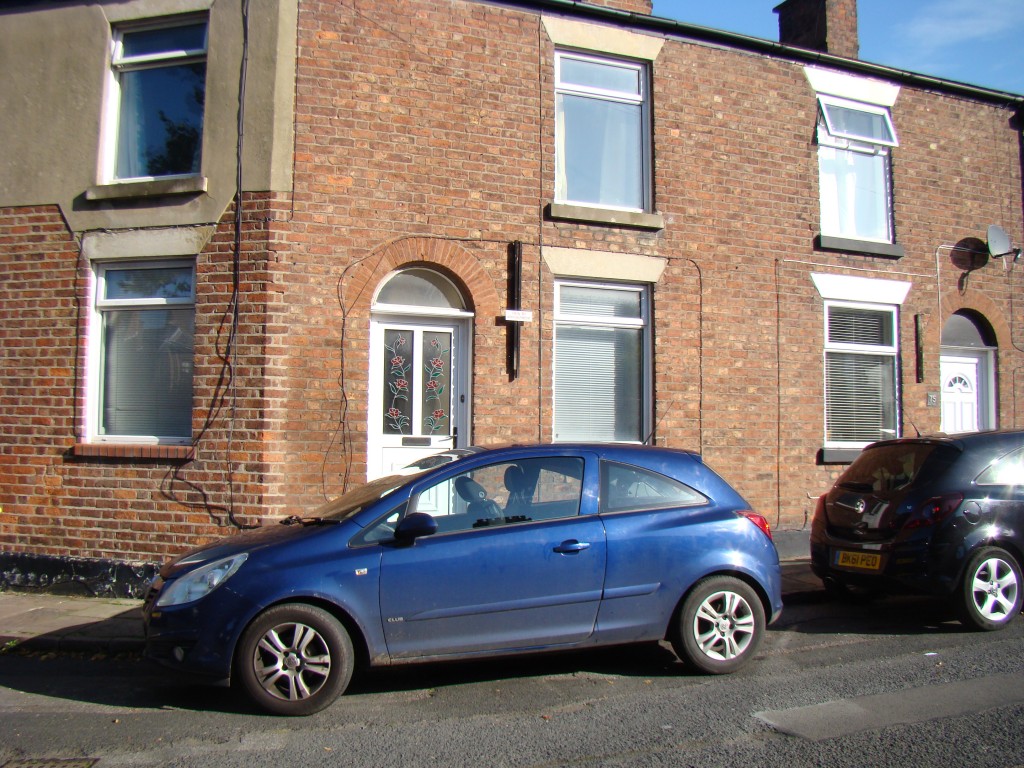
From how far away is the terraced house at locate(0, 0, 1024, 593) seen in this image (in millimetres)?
8109

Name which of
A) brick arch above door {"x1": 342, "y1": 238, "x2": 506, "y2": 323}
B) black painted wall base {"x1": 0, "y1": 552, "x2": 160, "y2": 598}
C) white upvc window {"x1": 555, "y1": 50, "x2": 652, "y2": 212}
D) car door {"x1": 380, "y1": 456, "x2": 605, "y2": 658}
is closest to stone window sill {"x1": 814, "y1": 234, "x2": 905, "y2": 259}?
white upvc window {"x1": 555, "y1": 50, "x2": 652, "y2": 212}

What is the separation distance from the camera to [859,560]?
Answer: 21.7 ft

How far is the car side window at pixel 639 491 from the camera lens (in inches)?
211

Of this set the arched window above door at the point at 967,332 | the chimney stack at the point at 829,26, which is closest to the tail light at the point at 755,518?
the arched window above door at the point at 967,332

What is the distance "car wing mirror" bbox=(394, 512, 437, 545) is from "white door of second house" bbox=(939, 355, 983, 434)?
28.0 ft

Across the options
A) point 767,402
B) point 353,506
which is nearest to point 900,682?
point 353,506

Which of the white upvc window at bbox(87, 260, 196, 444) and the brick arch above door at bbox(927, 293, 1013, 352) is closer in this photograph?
the white upvc window at bbox(87, 260, 196, 444)

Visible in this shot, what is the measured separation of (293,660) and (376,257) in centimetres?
465

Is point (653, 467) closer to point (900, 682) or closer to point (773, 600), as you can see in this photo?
point (773, 600)

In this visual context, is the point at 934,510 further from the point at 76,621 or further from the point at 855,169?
the point at 76,621

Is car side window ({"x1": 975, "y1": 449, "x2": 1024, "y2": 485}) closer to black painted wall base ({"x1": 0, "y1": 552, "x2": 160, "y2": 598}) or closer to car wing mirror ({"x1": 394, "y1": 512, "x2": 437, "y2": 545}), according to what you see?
car wing mirror ({"x1": 394, "y1": 512, "x2": 437, "y2": 545})

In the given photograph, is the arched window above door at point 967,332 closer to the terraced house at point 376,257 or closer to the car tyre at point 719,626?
the terraced house at point 376,257

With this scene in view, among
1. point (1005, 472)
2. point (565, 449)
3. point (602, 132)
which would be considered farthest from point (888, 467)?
point (602, 132)

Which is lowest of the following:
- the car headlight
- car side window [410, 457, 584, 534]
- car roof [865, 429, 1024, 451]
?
the car headlight
